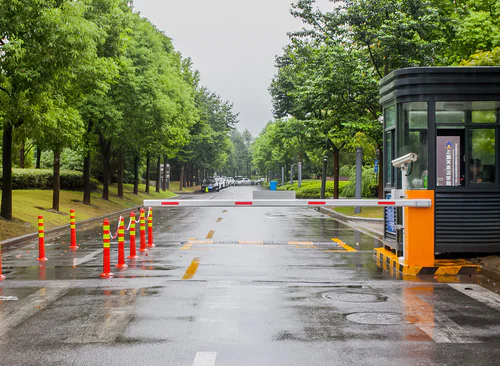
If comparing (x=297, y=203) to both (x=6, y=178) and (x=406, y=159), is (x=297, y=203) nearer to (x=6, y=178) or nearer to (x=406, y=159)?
(x=406, y=159)

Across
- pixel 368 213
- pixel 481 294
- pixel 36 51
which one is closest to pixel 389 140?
pixel 481 294

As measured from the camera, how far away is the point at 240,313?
834 centimetres

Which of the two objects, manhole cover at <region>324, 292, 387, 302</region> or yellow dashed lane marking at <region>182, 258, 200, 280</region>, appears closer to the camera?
manhole cover at <region>324, 292, 387, 302</region>

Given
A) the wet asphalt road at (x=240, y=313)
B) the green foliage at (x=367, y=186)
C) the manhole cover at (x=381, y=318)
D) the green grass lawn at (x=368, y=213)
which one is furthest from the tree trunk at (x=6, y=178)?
the green foliage at (x=367, y=186)

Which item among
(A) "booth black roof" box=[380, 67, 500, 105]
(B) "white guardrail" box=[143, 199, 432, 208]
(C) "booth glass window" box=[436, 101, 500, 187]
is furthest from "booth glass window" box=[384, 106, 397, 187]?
(B) "white guardrail" box=[143, 199, 432, 208]

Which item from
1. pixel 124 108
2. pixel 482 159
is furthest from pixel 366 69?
pixel 482 159

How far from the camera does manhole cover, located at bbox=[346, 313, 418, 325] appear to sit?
782 cm

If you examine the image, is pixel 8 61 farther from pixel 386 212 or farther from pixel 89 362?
pixel 89 362

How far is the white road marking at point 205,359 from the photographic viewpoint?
238 inches

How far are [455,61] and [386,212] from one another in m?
16.6

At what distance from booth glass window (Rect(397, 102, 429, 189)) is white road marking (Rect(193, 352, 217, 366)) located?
740 centimetres

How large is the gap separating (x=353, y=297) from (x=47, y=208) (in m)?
20.6

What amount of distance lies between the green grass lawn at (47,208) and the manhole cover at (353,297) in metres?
12.3

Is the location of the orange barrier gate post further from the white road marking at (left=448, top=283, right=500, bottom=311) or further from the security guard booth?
the white road marking at (left=448, top=283, right=500, bottom=311)
